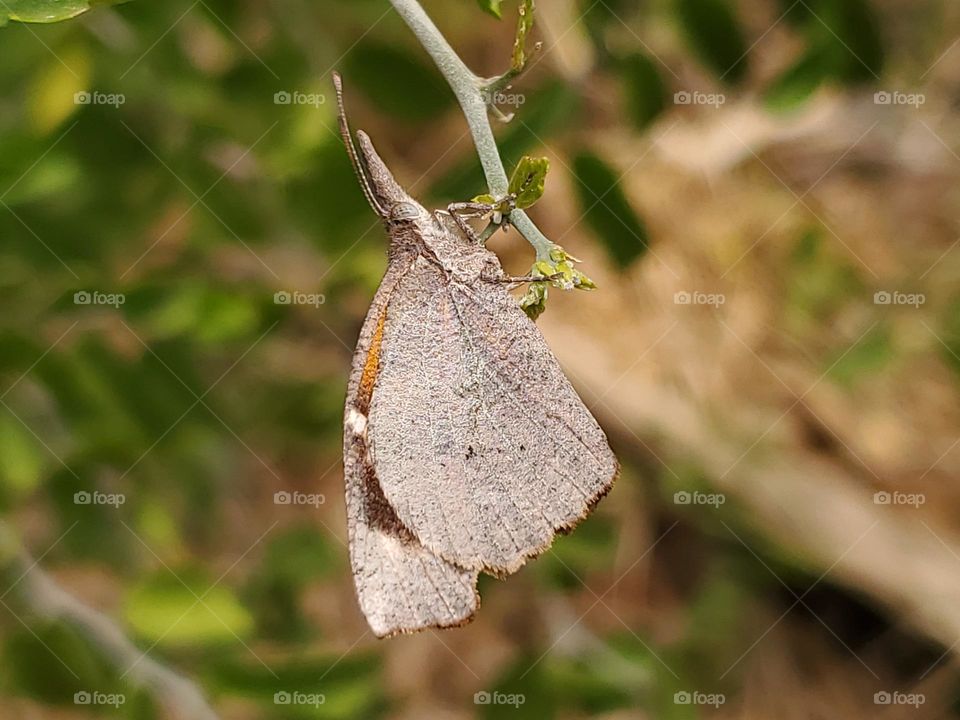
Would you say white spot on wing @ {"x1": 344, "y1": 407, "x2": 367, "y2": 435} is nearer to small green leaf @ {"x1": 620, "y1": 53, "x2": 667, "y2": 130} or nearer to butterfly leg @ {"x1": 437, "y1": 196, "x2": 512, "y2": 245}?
butterfly leg @ {"x1": 437, "y1": 196, "x2": 512, "y2": 245}

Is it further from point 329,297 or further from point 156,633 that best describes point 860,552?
point 156,633

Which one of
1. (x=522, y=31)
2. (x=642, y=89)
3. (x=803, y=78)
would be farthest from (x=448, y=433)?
(x=803, y=78)

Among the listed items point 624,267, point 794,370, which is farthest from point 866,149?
point 624,267

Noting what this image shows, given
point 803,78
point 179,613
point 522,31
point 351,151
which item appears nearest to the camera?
point 522,31

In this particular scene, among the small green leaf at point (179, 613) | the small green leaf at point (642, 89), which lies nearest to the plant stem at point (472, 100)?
the small green leaf at point (642, 89)

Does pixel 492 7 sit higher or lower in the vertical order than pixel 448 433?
higher

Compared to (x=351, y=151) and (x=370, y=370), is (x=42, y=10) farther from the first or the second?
(x=370, y=370)

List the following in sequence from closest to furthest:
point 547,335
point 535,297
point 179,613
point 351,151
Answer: point 535,297
point 351,151
point 179,613
point 547,335

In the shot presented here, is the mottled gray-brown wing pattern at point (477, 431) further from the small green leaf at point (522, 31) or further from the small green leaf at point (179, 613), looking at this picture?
the small green leaf at point (179, 613)
